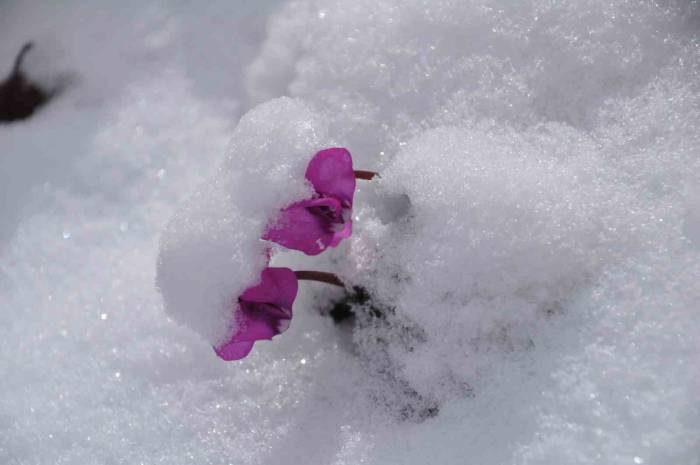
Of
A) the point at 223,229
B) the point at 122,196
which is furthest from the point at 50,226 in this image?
the point at 223,229

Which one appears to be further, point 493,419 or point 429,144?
point 429,144

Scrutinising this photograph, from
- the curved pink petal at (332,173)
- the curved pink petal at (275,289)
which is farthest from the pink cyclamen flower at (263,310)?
the curved pink petal at (332,173)

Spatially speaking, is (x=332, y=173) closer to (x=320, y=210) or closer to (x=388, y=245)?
(x=320, y=210)

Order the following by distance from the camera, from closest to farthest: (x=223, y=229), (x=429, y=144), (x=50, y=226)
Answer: (x=223, y=229)
(x=429, y=144)
(x=50, y=226)

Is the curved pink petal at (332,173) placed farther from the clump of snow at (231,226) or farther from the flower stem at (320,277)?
the flower stem at (320,277)

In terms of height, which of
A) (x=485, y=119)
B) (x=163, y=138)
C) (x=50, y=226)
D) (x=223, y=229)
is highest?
(x=485, y=119)

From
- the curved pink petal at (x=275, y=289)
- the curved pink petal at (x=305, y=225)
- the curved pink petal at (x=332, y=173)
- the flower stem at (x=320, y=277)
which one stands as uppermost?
the curved pink petal at (x=332, y=173)

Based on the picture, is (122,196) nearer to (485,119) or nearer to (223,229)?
(223,229)

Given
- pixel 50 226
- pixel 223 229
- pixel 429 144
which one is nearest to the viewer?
pixel 223 229
